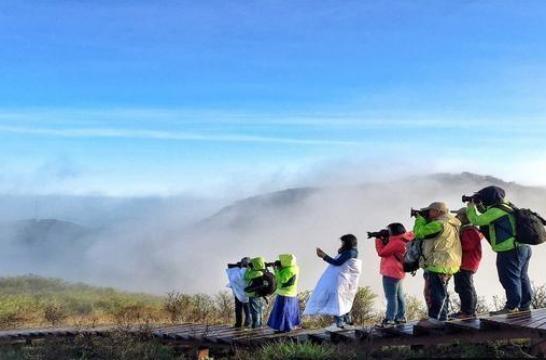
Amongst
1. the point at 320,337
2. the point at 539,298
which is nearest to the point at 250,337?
the point at 320,337

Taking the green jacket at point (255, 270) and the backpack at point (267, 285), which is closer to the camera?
the backpack at point (267, 285)

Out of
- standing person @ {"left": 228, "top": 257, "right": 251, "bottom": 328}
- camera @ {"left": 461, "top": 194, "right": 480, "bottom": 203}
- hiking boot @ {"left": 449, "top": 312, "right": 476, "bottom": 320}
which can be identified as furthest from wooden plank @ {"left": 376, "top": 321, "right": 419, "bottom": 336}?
standing person @ {"left": 228, "top": 257, "right": 251, "bottom": 328}

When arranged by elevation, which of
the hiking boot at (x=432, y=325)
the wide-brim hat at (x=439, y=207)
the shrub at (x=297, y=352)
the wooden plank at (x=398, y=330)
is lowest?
the shrub at (x=297, y=352)

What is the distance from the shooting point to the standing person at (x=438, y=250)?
9.29 metres

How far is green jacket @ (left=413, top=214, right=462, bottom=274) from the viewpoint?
9.28 meters

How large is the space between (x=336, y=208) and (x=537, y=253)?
3284 centimetres

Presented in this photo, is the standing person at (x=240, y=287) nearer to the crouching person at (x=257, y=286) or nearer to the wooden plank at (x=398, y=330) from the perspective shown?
the crouching person at (x=257, y=286)

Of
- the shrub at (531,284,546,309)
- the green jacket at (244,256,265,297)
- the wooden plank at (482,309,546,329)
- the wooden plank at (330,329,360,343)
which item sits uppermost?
the green jacket at (244,256,265,297)

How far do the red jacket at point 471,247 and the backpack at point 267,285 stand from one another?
13.1 ft

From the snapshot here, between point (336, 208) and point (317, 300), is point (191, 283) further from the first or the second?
point (317, 300)

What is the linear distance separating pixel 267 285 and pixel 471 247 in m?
4.21

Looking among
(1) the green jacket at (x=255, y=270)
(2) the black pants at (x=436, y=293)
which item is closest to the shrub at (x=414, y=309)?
(1) the green jacket at (x=255, y=270)

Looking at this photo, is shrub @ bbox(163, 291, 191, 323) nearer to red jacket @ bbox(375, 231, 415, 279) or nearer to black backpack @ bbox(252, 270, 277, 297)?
black backpack @ bbox(252, 270, 277, 297)

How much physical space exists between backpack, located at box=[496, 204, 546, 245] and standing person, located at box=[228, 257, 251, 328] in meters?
5.84
